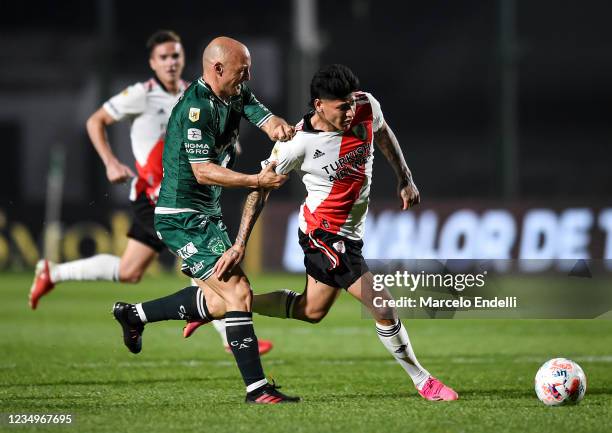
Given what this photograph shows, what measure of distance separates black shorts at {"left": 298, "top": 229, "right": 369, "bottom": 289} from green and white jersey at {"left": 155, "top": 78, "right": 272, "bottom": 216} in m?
0.63

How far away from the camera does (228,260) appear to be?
259 inches

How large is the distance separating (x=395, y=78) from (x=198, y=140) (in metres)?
32.5

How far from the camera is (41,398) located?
694cm

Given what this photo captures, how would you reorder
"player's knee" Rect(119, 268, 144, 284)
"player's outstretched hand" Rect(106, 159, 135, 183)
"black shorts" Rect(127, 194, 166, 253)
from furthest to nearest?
"player's knee" Rect(119, 268, 144, 284)
"black shorts" Rect(127, 194, 166, 253)
"player's outstretched hand" Rect(106, 159, 135, 183)

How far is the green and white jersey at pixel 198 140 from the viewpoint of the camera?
21.7 ft

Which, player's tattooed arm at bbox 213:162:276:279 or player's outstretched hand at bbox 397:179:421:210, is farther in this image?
player's outstretched hand at bbox 397:179:421:210

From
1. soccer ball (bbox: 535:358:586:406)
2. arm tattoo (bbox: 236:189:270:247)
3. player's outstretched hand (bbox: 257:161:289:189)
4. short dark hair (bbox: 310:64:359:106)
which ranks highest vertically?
short dark hair (bbox: 310:64:359:106)

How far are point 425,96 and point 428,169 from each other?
372 cm

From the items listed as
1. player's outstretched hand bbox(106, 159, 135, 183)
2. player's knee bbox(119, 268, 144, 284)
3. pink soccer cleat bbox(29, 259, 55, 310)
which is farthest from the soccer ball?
pink soccer cleat bbox(29, 259, 55, 310)

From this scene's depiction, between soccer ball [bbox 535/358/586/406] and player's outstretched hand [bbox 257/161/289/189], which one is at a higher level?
player's outstretched hand [bbox 257/161/289/189]

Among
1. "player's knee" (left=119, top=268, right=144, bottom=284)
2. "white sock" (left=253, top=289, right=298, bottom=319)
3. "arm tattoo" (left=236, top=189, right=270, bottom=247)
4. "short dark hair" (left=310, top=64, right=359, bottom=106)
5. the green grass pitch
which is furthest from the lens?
"player's knee" (left=119, top=268, right=144, bottom=284)

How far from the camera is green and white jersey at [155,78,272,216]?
660 cm

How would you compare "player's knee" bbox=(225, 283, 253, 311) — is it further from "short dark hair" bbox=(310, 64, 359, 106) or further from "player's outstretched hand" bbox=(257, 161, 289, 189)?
"short dark hair" bbox=(310, 64, 359, 106)

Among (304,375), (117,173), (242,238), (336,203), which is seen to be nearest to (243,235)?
(242,238)
